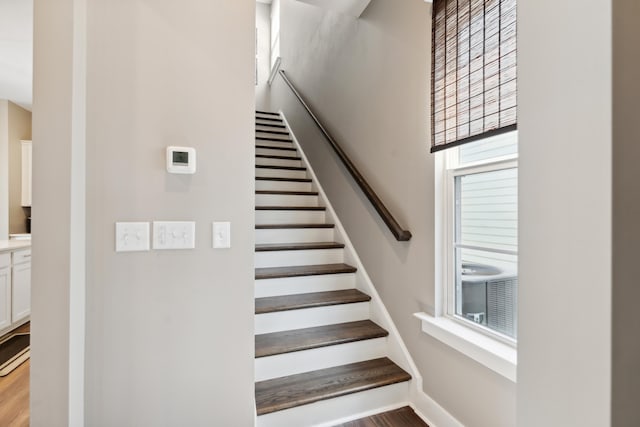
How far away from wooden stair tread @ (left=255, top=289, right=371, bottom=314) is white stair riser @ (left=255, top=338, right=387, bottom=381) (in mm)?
302

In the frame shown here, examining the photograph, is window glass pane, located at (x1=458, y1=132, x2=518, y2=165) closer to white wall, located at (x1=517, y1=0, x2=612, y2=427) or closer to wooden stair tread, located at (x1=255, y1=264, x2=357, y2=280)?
white wall, located at (x1=517, y1=0, x2=612, y2=427)

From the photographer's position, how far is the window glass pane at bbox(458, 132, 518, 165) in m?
1.40

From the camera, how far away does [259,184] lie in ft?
10.9

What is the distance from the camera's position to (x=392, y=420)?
179 cm

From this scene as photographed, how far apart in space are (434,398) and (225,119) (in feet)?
6.19

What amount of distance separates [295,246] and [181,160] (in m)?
1.44

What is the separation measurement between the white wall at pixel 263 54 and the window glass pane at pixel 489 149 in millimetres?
5271

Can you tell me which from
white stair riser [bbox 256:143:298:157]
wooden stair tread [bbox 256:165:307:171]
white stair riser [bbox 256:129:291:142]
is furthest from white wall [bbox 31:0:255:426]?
white stair riser [bbox 256:129:291:142]

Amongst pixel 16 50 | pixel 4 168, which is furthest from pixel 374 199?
pixel 4 168

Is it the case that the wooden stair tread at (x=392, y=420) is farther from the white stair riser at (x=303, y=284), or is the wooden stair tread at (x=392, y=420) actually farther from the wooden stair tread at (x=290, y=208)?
the wooden stair tread at (x=290, y=208)

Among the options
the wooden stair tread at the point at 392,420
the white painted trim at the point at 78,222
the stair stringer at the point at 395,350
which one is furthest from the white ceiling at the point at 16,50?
the wooden stair tread at the point at 392,420

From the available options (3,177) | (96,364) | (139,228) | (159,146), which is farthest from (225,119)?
(3,177)

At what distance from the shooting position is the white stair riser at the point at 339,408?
1.66 metres

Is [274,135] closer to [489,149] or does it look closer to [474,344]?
[489,149]
